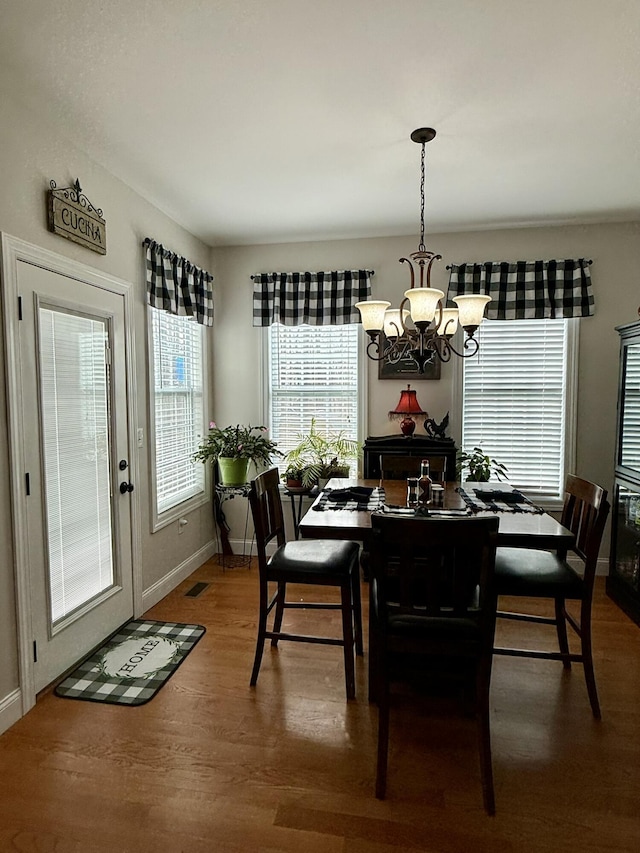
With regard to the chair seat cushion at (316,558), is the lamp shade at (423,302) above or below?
above

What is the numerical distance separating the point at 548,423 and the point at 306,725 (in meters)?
2.92

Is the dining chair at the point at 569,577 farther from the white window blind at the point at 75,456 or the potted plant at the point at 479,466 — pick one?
the white window blind at the point at 75,456

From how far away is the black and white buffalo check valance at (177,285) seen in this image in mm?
3221

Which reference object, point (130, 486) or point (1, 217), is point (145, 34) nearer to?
point (1, 217)

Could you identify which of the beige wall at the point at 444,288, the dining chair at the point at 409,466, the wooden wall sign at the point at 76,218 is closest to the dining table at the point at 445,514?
the dining chair at the point at 409,466

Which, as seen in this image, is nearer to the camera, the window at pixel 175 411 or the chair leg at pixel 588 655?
the chair leg at pixel 588 655

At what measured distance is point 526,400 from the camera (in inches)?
155

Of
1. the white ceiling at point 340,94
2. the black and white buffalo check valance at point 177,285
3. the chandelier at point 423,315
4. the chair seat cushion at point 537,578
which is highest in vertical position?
the white ceiling at point 340,94

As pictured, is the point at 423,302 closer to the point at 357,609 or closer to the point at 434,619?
the point at 434,619

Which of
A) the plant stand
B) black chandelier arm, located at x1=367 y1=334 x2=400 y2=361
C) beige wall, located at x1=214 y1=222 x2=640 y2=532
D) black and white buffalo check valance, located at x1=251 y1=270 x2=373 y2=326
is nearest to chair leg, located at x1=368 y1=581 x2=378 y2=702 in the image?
black chandelier arm, located at x1=367 y1=334 x2=400 y2=361

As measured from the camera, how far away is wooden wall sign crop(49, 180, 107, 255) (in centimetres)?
234

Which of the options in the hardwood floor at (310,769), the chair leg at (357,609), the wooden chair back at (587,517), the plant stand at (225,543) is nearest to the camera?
the hardwood floor at (310,769)

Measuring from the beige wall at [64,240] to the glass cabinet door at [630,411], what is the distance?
3284mm

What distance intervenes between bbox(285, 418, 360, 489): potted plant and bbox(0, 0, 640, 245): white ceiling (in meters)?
1.83
